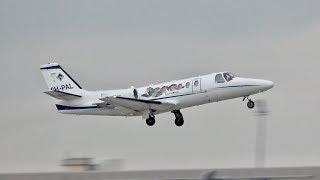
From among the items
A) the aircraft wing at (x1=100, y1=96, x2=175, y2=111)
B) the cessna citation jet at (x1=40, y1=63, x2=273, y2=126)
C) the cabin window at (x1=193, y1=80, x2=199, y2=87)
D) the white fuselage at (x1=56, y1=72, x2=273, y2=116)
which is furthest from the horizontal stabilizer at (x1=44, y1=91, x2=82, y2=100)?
the cabin window at (x1=193, y1=80, x2=199, y2=87)

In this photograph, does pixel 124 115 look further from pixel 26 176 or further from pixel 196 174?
pixel 26 176

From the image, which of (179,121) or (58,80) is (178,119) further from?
(58,80)

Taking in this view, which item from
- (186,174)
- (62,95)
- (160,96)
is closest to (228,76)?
(160,96)

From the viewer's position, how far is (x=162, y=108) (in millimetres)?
78438

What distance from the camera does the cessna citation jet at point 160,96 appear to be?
7581 cm

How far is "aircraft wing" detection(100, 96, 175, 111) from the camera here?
255 ft

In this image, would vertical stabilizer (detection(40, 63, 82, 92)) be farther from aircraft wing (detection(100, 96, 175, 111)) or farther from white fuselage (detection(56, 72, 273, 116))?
aircraft wing (detection(100, 96, 175, 111))

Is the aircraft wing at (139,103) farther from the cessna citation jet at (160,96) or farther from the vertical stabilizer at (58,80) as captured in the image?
the vertical stabilizer at (58,80)

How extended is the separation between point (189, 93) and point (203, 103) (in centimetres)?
135

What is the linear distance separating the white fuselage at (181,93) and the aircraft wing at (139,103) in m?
0.50

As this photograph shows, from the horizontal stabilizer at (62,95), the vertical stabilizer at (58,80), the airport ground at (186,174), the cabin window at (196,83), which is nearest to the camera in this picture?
the cabin window at (196,83)

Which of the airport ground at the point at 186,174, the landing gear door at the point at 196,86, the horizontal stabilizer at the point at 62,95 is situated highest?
the landing gear door at the point at 196,86

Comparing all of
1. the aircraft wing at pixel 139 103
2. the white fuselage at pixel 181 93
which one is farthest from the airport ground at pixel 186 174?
the white fuselage at pixel 181 93

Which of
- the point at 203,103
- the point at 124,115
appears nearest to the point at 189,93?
the point at 203,103
